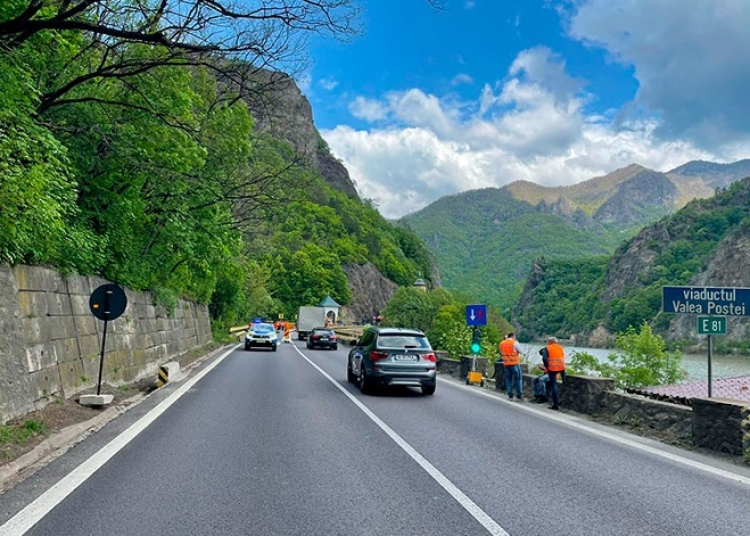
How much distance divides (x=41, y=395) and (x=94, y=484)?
468 centimetres

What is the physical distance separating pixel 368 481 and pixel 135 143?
1125 cm

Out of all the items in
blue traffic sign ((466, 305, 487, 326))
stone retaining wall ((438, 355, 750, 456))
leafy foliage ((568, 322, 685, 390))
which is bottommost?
leafy foliage ((568, 322, 685, 390))

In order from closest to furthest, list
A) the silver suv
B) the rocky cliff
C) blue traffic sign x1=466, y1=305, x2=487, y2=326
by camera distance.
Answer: the rocky cliff, the silver suv, blue traffic sign x1=466, y1=305, x2=487, y2=326

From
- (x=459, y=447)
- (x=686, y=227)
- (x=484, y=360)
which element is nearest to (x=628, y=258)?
(x=686, y=227)

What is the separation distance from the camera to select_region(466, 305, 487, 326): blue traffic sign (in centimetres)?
1992

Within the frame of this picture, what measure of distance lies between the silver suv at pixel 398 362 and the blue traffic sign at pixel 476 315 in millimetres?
4488

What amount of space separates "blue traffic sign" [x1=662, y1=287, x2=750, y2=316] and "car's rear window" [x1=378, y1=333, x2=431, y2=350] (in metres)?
6.19

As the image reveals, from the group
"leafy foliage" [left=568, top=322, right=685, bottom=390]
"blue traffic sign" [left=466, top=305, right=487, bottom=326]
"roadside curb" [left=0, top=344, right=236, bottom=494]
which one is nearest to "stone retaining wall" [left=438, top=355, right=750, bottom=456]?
"blue traffic sign" [left=466, top=305, right=487, bottom=326]

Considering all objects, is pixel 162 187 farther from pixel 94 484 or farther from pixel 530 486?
pixel 530 486

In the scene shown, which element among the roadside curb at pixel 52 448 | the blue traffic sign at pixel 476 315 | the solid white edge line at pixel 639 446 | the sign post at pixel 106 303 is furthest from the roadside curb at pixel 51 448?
the blue traffic sign at pixel 476 315

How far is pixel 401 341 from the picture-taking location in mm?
15633

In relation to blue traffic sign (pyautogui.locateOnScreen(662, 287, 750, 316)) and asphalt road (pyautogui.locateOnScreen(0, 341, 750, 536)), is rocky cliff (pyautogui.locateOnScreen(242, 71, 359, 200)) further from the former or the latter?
blue traffic sign (pyautogui.locateOnScreen(662, 287, 750, 316))

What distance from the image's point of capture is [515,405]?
14.0 m

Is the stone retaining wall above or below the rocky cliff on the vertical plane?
below
